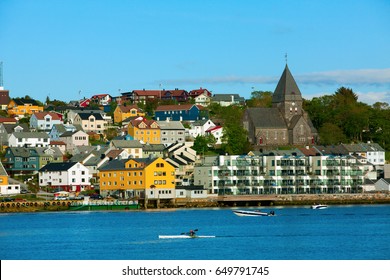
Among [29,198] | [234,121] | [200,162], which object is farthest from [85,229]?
[234,121]

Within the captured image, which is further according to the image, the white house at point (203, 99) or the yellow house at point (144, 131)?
the white house at point (203, 99)

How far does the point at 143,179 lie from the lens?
2552 inches

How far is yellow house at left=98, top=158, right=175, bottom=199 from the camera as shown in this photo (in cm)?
6494

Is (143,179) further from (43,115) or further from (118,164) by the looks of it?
(43,115)

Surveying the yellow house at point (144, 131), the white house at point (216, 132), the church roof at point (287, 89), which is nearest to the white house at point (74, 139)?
the yellow house at point (144, 131)

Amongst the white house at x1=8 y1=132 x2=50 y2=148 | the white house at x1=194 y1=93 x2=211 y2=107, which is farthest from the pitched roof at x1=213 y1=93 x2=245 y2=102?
the white house at x1=8 y1=132 x2=50 y2=148

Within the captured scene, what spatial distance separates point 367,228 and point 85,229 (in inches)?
495

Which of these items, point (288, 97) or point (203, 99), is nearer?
point (288, 97)

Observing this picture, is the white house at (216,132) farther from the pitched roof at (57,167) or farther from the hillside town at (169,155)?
the pitched roof at (57,167)

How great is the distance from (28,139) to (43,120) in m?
11.3

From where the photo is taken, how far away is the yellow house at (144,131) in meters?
91.5

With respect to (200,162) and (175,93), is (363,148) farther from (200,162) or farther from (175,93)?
(175,93)

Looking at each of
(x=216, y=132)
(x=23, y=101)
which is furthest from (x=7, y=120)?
(x=216, y=132)

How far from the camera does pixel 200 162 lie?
7519cm
